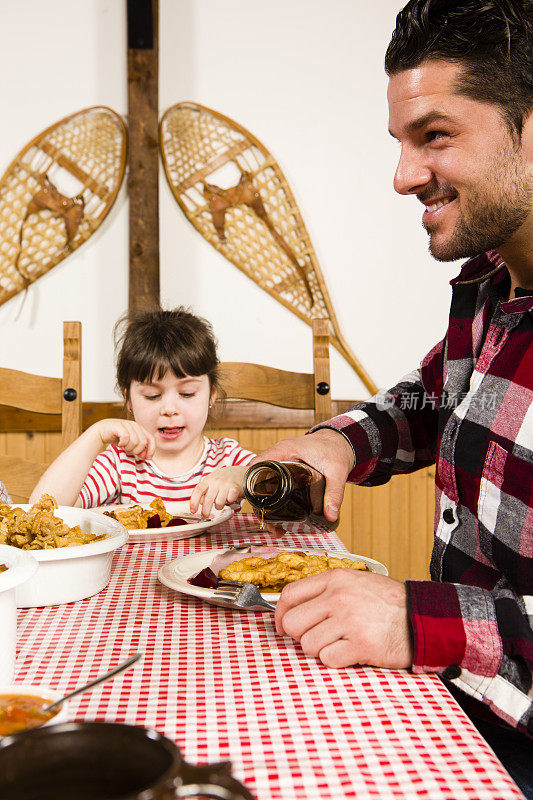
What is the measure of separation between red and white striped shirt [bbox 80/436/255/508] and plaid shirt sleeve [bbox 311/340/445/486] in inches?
21.2

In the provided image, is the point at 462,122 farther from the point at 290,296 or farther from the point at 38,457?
the point at 38,457

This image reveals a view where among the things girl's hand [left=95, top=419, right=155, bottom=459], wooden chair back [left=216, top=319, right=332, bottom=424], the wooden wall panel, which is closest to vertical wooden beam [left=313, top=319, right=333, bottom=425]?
wooden chair back [left=216, top=319, right=332, bottom=424]

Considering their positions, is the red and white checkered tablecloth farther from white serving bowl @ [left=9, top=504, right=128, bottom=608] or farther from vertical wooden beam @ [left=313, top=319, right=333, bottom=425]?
vertical wooden beam @ [left=313, top=319, right=333, bottom=425]

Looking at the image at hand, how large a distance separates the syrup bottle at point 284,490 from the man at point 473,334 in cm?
3

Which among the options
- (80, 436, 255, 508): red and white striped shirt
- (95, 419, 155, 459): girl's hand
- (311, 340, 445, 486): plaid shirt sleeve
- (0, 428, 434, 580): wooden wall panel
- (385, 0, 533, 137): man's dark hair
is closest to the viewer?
(385, 0, 533, 137): man's dark hair

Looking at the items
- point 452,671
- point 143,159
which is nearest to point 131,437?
point 452,671

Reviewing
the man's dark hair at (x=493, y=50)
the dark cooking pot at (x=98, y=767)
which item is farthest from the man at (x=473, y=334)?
the dark cooking pot at (x=98, y=767)

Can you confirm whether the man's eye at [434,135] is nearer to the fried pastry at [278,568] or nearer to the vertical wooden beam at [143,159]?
the fried pastry at [278,568]

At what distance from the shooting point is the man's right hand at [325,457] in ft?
3.67

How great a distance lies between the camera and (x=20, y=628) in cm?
82

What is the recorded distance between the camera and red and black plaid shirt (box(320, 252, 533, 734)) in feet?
2.39

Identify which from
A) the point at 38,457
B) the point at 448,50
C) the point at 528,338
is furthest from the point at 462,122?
the point at 38,457

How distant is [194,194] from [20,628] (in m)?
2.27

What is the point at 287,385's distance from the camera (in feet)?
6.59
